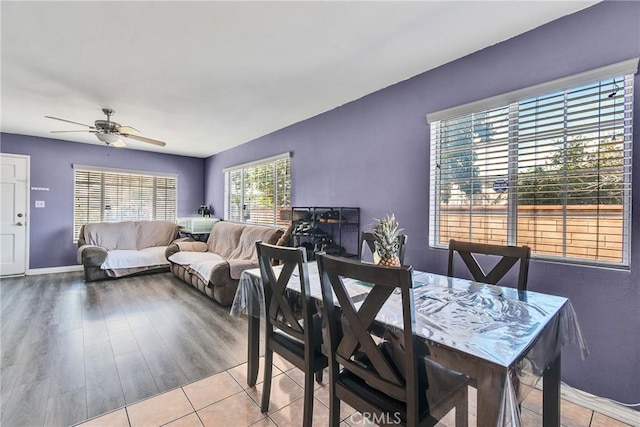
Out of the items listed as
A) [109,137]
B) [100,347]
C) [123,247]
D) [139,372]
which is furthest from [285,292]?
[123,247]

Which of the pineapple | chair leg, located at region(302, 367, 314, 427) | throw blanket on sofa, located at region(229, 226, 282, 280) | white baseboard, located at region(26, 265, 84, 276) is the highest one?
the pineapple

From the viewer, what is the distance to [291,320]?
5.24ft

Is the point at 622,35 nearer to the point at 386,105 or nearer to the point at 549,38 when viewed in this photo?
the point at 549,38

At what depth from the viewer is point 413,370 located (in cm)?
102

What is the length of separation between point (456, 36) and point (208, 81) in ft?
7.21

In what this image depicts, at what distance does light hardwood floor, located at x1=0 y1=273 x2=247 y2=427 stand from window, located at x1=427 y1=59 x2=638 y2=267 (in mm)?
2293

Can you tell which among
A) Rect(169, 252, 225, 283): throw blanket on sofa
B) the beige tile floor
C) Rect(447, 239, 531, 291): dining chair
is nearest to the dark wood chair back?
the beige tile floor

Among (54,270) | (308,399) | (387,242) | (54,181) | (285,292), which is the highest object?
(54,181)

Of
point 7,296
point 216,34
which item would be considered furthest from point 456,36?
point 7,296

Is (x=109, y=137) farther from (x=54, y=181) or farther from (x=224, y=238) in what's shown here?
(x=54, y=181)

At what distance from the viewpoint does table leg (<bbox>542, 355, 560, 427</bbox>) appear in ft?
4.60

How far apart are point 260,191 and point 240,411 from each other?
143 inches

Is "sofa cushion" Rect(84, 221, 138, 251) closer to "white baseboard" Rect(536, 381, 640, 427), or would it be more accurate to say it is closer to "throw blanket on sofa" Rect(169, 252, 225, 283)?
"throw blanket on sofa" Rect(169, 252, 225, 283)

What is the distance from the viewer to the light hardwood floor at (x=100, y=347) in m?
1.82
